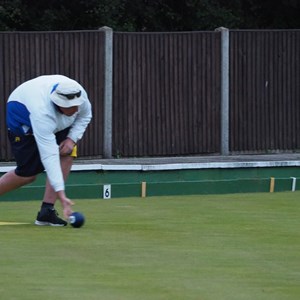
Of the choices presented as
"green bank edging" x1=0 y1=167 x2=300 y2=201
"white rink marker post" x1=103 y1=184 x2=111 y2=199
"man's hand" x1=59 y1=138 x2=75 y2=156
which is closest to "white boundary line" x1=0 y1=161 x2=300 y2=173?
"green bank edging" x1=0 y1=167 x2=300 y2=201

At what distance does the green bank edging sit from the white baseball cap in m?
3.68

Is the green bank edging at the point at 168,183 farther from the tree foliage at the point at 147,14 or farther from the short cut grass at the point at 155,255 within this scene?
the tree foliage at the point at 147,14

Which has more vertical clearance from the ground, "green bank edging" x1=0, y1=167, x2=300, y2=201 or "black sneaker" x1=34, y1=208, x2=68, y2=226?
"black sneaker" x1=34, y1=208, x2=68, y2=226

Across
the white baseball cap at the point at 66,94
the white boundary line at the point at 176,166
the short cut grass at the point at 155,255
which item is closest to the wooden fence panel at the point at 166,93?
the white boundary line at the point at 176,166

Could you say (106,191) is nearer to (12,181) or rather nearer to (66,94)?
(12,181)

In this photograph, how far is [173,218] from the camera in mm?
9648

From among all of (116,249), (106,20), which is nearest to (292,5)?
(106,20)

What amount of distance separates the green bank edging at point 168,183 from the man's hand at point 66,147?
10.9 ft

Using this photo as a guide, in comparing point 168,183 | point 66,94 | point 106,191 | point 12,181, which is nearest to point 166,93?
point 168,183

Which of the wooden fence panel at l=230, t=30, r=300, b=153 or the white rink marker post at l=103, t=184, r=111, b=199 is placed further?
the wooden fence panel at l=230, t=30, r=300, b=153

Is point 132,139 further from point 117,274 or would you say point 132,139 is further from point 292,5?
point 117,274

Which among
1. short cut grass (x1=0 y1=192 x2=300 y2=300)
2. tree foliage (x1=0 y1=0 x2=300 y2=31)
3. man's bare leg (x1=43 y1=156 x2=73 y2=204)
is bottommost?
short cut grass (x1=0 y1=192 x2=300 y2=300)

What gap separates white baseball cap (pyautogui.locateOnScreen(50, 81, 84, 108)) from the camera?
8508mm

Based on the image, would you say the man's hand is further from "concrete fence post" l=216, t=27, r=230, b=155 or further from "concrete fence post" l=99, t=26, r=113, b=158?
"concrete fence post" l=216, t=27, r=230, b=155
